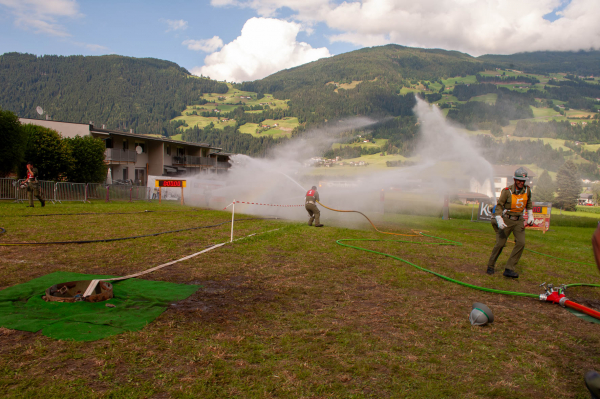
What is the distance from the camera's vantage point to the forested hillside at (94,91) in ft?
493

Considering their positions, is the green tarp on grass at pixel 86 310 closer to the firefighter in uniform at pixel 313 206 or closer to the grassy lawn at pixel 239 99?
the firefighter in uniform at pixel 313 206

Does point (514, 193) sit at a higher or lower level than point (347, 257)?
higher

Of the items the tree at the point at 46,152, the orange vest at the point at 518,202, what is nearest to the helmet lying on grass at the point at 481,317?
the orange vest at the point at 518,202

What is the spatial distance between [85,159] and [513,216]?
36.8 meters

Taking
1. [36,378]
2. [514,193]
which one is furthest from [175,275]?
[514,193]

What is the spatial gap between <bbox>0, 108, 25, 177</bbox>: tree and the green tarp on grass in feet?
83.4

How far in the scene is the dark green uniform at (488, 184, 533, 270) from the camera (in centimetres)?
882

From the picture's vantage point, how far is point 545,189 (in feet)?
261

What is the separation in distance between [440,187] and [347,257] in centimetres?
3723

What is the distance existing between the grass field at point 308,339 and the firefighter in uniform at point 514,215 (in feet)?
2.21

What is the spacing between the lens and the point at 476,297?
7.06 meters

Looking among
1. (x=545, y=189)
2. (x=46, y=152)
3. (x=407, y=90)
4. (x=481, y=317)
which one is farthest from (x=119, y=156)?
(x=407, y=90)

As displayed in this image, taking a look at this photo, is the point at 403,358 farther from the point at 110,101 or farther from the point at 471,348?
the point at 110,101

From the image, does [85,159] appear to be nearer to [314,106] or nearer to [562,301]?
[562,301]
